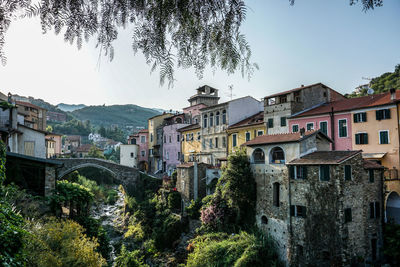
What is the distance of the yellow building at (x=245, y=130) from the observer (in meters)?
28.4

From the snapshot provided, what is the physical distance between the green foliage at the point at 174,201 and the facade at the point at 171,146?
1050 centimetres

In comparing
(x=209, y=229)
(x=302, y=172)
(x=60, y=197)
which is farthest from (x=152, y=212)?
(x=302, y=172)

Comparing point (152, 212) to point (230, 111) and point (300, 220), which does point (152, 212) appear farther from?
point (300, 220)

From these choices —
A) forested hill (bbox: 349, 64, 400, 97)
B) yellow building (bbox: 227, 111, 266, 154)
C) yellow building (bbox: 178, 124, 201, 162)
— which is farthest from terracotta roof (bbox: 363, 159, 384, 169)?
forested hill (bbox: 349, 64, 400, 97)

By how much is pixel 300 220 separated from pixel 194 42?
17.8 meters

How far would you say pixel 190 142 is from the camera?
38.2 meters

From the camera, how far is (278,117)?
89.3 ft

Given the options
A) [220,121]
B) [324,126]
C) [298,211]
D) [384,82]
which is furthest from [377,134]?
[384,82]

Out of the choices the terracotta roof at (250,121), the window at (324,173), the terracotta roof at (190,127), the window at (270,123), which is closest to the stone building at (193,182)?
the terracotta roof at (250,121)

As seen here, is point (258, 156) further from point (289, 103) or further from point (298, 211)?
point (289, 103)

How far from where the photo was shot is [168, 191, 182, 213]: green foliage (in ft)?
99.0

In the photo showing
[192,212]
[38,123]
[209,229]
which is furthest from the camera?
[38,123]

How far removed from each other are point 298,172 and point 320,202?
92.2 inches

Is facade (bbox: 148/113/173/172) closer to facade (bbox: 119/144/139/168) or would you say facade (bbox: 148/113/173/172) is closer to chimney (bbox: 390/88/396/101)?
facade (bbox: 119/144/139/168)
